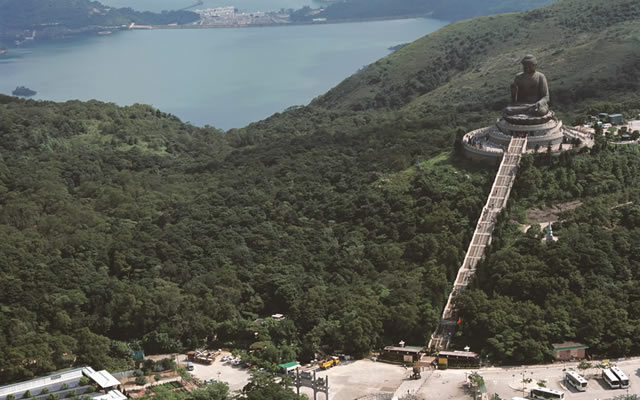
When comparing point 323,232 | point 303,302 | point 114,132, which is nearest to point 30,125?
point 114,132

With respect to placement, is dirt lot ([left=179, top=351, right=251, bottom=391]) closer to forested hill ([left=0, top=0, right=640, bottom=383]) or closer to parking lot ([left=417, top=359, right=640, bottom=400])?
forested hill ([left=0, top=0, right=640, bottom=383])

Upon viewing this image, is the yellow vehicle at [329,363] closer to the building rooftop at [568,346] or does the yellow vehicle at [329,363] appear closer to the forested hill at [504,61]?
the building rooftop at [568,346]

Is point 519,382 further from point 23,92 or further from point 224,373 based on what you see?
point 23,92

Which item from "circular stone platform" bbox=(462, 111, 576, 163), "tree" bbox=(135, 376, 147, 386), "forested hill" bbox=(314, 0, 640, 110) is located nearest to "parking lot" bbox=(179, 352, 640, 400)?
"tree" bbox=(135, 376, 147, 386)

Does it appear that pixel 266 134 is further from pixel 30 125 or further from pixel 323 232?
pixel 323 232

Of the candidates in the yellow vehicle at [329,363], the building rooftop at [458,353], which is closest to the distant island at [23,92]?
the yellow vehicle at [329,363]

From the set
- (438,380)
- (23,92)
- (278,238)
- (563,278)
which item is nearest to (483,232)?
(563,278)
